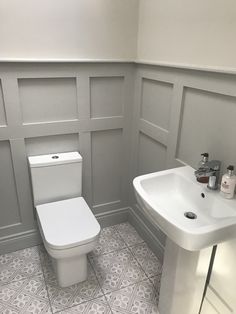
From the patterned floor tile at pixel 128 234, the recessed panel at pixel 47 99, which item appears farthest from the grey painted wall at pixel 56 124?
the patterned floor tile at pixel 128 234

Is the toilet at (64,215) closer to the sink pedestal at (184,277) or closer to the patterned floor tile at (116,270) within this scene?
the patterned floor tile at (116,270)

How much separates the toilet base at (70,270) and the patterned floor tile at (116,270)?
16cm

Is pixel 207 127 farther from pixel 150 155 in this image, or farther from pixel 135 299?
pixel 135 299

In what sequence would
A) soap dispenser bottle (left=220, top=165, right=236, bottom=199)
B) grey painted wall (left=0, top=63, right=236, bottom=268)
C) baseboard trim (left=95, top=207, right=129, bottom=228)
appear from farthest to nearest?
baseboard trim (left=95, top=207, right=129, bottom=228) < grey painted wall (left=0, top=63, right=236, bottom=268) < soap dispenser bottle (left=220, top=165, right=236, bottom=199)

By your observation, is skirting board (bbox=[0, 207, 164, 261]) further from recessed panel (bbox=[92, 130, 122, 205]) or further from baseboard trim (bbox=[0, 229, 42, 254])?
recessed panel (bbox=[92, 130, 122, 205])

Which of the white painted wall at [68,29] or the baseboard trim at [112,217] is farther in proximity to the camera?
the baseboard trim at [112,217]

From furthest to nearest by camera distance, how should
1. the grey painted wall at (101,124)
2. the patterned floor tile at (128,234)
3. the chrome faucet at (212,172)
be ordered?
1. the patterned floor tile at (128,234)
2. the grey painted wall at (101,124)
3. the chrome faucet at (212,172)

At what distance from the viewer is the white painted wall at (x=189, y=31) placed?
1.17m

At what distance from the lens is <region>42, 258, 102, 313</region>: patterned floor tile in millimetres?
1640

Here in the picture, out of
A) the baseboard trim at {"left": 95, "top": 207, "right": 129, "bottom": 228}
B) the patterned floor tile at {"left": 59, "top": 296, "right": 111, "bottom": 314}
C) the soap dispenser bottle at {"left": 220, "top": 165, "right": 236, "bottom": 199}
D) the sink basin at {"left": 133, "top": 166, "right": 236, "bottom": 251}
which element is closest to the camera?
the sink basin at {"left": 133, "top": 166, "right": 236, "bottom": 251}

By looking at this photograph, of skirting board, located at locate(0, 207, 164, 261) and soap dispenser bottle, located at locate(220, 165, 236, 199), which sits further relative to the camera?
skirting board, located at locate(0, 207, 164, 261)

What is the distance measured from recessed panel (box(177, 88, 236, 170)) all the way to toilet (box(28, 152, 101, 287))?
29.5 inches

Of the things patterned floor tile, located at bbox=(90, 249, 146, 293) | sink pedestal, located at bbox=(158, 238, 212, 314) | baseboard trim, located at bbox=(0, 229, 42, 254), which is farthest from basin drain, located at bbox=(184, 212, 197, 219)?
baseboard trim, located at bbox=(0, 229, 42, 254)

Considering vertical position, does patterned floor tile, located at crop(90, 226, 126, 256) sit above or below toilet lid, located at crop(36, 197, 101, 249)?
below
